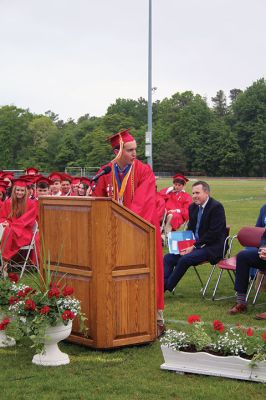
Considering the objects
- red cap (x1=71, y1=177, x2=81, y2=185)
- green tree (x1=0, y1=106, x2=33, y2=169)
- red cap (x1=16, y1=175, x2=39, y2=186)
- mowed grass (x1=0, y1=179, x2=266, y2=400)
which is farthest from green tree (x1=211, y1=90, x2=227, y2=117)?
mowed grass (x1=0, y1=179, x2=266, y2=400)

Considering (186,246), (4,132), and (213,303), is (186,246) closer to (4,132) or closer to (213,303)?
(213,303)

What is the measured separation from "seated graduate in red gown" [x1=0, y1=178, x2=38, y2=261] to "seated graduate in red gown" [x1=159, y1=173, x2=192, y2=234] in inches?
181

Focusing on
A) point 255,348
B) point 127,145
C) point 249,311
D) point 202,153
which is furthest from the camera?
point 202,153

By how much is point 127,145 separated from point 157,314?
5.60 feet

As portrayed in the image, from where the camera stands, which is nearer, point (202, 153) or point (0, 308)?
point (0, 308)

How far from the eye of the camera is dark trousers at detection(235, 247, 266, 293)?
315 inches

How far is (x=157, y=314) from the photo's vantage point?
661 cm

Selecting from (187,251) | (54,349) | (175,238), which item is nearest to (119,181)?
(54,349)

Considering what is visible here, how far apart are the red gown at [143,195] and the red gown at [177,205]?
8.24 m

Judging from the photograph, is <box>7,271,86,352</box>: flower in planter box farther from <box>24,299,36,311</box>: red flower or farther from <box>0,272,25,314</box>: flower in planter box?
<box>0,272,25,314</box>: flower in planter box

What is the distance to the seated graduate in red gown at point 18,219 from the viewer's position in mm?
10750

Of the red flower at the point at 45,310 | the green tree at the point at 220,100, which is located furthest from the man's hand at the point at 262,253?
the green tree at the point at 220,100

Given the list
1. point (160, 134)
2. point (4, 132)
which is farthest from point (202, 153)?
point (4, 132)

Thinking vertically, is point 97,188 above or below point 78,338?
above
